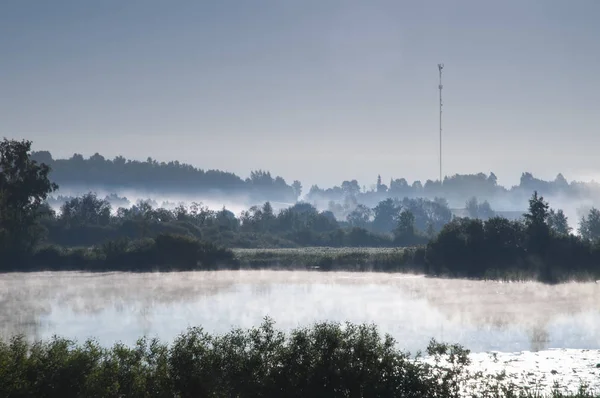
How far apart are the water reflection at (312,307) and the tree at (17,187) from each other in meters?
12.4

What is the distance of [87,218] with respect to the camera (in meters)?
169

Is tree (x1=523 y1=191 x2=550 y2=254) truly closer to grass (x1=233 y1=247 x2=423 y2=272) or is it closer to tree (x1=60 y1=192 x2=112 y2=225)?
grass (x1=233 y1=247 x2=423 y2=272)

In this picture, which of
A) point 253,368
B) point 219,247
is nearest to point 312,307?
point 253,368

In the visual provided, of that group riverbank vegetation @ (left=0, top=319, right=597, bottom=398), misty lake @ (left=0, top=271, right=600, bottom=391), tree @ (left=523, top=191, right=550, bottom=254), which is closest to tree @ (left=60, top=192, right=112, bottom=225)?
misty lake @ (left=0, top=271, right=600, bottom=391)

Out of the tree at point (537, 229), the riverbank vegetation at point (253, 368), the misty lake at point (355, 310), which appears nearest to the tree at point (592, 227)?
the tree at point (537, 229)

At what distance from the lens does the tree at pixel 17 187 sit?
103188 millimetres

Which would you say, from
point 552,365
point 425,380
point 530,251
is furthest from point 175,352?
point 530,251

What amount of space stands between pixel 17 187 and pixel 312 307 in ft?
196

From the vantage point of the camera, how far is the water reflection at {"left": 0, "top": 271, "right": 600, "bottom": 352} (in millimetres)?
49906

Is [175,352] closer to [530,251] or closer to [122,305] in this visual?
[122,305]

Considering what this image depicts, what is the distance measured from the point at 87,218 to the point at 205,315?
389ft

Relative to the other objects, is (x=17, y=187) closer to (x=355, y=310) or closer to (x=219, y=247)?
(x=219, y=247)

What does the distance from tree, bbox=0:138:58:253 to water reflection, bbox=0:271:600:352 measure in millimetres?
12393

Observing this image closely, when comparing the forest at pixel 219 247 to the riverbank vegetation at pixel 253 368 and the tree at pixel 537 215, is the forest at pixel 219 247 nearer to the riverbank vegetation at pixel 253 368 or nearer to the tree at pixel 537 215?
the tree at pixel 537 215
